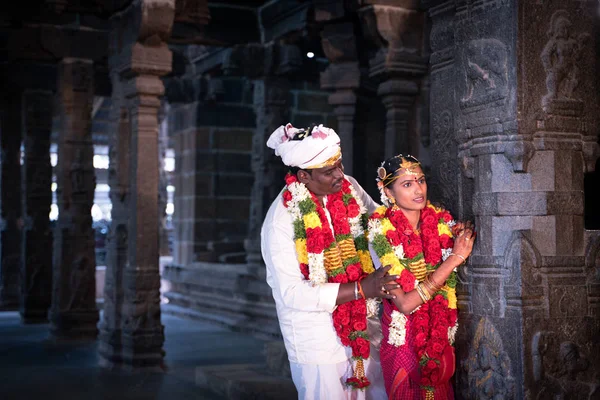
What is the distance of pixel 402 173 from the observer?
4305mm

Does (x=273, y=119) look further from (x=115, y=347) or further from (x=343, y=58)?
(x=115, y=347)

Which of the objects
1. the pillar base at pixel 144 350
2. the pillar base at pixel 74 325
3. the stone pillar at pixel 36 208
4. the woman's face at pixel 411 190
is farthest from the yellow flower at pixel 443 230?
the stone pillar at pixel 36 208

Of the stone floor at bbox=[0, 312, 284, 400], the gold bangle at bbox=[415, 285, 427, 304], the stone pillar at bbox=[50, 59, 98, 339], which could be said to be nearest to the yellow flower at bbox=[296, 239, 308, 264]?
the gold bangle at bbox=[415, 285, 427, 304]

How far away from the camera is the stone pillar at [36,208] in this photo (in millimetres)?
13586

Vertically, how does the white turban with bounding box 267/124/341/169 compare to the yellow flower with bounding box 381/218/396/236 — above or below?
above

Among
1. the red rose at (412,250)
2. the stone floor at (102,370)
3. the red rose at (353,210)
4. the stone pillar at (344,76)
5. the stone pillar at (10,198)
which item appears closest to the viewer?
the red rose at (412,250)

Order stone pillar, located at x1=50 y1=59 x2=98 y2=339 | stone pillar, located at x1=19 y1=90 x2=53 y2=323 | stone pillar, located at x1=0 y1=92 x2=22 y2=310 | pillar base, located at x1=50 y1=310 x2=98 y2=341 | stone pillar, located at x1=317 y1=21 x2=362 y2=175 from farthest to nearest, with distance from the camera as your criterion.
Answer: stone pillar, located at x1=0 y1=92 x2=22 y2=310 < stone pillar, located at x1=19 y1=90 x2=53 y2=323 < pillar base, located at x1=50 y1=310 x2=98 y2=341 < stone pillar, located at x1=50 y1=59 x2=98 y2=339 < stone pillar, located at x1=317 y1=21 x2=362 y2=175

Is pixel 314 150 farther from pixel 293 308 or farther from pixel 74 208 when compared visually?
pixel 74 208

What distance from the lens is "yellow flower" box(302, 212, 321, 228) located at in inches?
174

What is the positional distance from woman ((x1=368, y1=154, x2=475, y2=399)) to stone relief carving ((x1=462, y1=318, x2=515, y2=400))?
0.11 metres

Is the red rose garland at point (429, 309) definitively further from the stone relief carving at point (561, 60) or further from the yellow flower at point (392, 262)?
the stone relief carving at point (561, 60)

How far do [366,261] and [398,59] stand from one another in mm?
3532

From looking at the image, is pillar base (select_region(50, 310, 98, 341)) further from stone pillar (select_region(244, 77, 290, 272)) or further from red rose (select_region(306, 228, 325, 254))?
red rose (select_region(306, 228, 325, 254))

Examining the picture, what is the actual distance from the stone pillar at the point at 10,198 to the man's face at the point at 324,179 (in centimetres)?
1072
